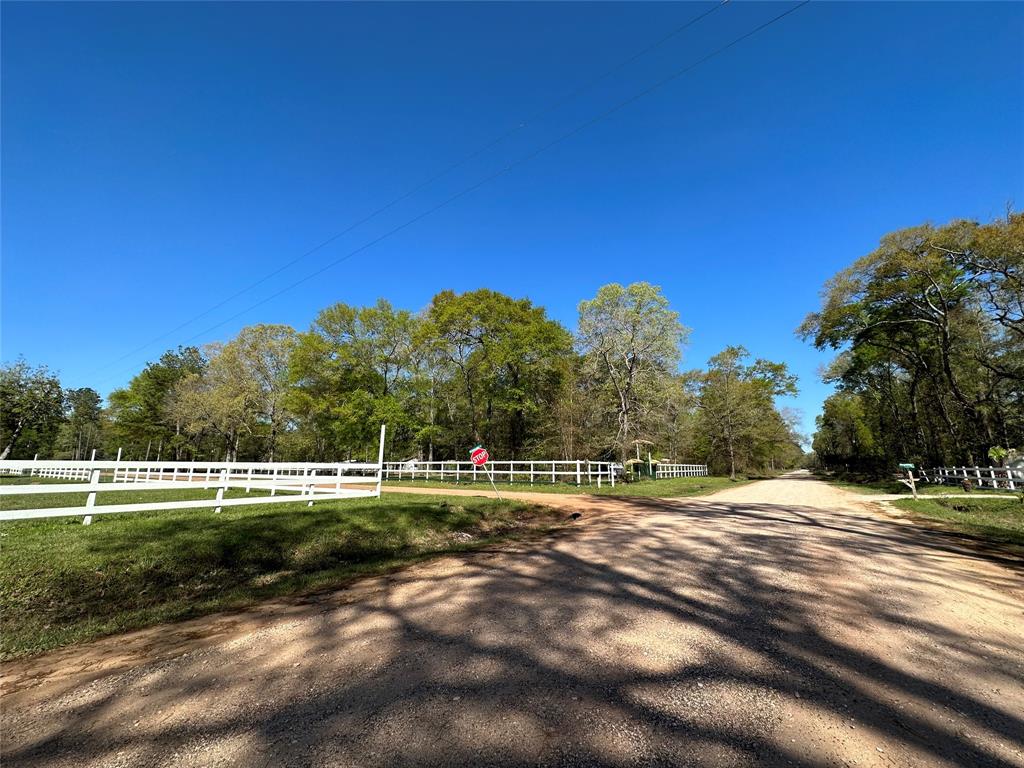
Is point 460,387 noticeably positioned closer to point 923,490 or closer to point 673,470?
point 673,470

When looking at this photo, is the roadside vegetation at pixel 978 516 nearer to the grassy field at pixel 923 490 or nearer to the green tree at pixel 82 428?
the grassy field at pixel 923 490

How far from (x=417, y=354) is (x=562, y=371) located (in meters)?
11.6

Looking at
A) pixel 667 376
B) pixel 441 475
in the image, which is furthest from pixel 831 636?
pixel 667 376

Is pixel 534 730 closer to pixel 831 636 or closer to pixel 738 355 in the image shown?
pixel 831 636

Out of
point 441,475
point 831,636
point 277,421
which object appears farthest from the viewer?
point 277,421

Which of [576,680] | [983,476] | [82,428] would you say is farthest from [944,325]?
[82,428]

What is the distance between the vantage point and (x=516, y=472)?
21938mm

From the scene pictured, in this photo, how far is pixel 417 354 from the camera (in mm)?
33875

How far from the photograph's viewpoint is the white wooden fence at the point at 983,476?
16.5 m

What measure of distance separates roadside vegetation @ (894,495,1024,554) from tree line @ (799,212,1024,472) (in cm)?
269

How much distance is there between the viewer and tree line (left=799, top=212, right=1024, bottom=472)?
18.3m

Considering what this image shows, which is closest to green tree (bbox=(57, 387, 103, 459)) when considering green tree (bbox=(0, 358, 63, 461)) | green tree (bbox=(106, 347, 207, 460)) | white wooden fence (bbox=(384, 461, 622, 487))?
green tree (bbox=(106, 347, 207, 460))

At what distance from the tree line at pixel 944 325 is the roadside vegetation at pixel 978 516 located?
2694mm

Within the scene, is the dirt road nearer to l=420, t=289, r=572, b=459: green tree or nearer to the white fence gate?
l=420, t=289, r=572, b=459: green tree
